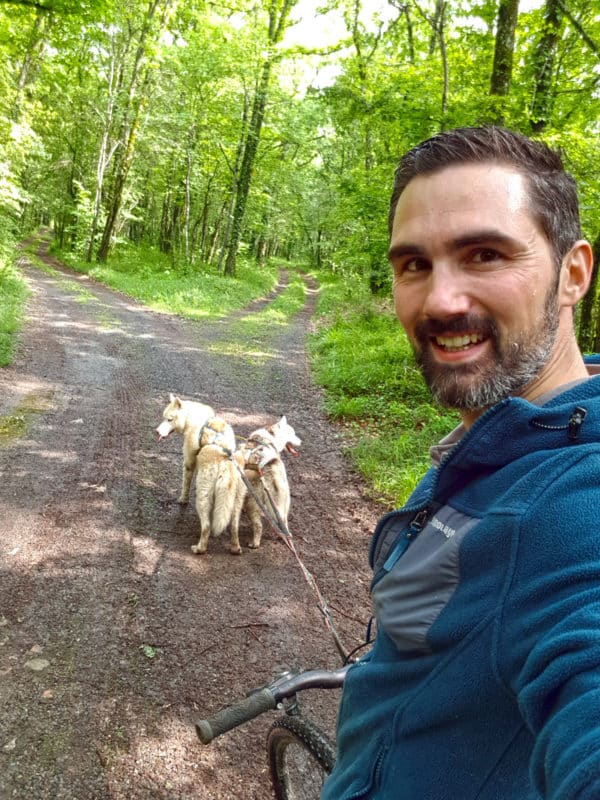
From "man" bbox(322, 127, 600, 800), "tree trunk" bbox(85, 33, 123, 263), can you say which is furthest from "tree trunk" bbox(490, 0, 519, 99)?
"tree trunk" bbox(85, 33, 123, 263)

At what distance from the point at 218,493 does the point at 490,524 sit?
4140mm

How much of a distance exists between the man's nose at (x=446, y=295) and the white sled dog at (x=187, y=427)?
4.28 m

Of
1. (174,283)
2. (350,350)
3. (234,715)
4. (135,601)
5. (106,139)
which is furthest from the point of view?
(106,139)

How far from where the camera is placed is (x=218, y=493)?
485 cm

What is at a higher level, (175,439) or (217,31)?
(217,31)

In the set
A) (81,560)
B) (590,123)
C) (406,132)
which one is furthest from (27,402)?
(590,123)

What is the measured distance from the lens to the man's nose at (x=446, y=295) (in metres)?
1.26

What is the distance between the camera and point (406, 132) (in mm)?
9203

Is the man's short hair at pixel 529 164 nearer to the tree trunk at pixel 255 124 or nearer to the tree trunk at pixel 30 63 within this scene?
the tree trunk at pixel 30 63

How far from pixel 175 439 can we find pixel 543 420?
6.86 meters

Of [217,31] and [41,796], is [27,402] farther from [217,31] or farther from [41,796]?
[217,31]

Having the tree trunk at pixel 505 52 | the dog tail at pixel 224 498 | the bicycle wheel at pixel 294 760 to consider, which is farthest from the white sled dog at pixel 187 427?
the tree trunk at pixel 505 52

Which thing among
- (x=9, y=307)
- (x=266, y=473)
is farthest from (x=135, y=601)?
(x=9, y=307)

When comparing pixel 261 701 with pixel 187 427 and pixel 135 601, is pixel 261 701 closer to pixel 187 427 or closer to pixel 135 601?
pixel 135 601
